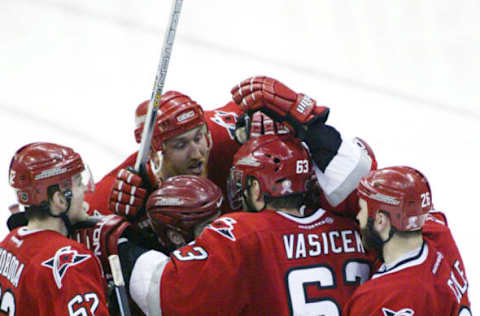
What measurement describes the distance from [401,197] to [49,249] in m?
1.16

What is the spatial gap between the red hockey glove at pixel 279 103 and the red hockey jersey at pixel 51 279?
86 centimetres

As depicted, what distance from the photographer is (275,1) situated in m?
7.13

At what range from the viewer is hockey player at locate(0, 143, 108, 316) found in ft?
9.29

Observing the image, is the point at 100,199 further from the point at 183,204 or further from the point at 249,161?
the point at 249,161

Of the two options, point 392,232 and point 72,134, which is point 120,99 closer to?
point 72,134

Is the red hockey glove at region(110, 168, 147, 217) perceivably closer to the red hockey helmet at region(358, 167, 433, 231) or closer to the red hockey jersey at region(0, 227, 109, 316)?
the red hockey jersey at region(0, 227, 109, 316)

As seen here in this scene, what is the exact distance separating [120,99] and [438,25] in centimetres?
240

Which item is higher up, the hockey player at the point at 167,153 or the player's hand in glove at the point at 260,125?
the player's hand in glove at the point at 260,125

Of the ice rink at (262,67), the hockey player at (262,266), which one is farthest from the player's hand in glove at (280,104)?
the ice rink at (262,67)

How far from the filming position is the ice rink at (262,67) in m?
5.67

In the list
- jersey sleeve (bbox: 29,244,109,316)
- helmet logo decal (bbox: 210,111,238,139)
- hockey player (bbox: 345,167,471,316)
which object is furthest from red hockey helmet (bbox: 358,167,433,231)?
helmet logo decal (bbox: 210,111,238,139)

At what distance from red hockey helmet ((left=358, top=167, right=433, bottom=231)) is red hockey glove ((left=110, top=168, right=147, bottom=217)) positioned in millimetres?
959

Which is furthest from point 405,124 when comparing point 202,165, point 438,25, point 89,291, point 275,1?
point 89,291

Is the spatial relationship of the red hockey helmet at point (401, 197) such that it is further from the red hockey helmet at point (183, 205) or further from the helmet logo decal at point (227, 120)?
the helmet logo decal at point (227, 120)
